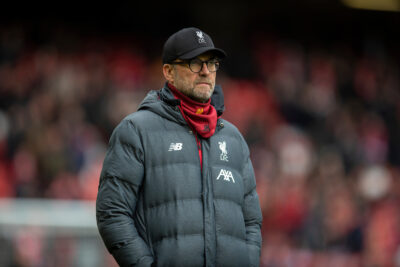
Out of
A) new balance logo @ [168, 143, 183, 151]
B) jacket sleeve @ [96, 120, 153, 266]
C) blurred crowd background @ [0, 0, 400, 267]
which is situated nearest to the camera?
jacket sleeve @ [96, 120, 153, 266]

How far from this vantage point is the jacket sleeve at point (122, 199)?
10.6 ft

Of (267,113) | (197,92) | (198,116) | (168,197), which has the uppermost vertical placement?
(197,92)

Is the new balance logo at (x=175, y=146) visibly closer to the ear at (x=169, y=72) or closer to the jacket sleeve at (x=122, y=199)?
the jacket sleeve at (x=122, y=199)

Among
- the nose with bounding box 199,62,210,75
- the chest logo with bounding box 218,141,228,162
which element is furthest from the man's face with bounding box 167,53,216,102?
the chest logo with bounding box 218,141,228,162

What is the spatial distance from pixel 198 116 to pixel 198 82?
151mm

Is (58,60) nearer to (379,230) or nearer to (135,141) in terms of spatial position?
(379,230)

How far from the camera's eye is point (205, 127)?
346cm

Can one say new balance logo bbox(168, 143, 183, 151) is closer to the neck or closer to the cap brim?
the neck

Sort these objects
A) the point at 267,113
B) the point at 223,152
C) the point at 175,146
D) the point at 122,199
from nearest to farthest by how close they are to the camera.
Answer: the point at 122,199, the point at 175,146, the point at 223,152, the point at 267,113

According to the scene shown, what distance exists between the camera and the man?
3264 millimetres

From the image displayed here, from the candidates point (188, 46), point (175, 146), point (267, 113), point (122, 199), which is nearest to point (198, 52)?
point (188, 46)

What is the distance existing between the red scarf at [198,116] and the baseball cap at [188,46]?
0.55 feet

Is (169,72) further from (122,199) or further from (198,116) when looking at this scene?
(122,199)

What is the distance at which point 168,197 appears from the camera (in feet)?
10.9
